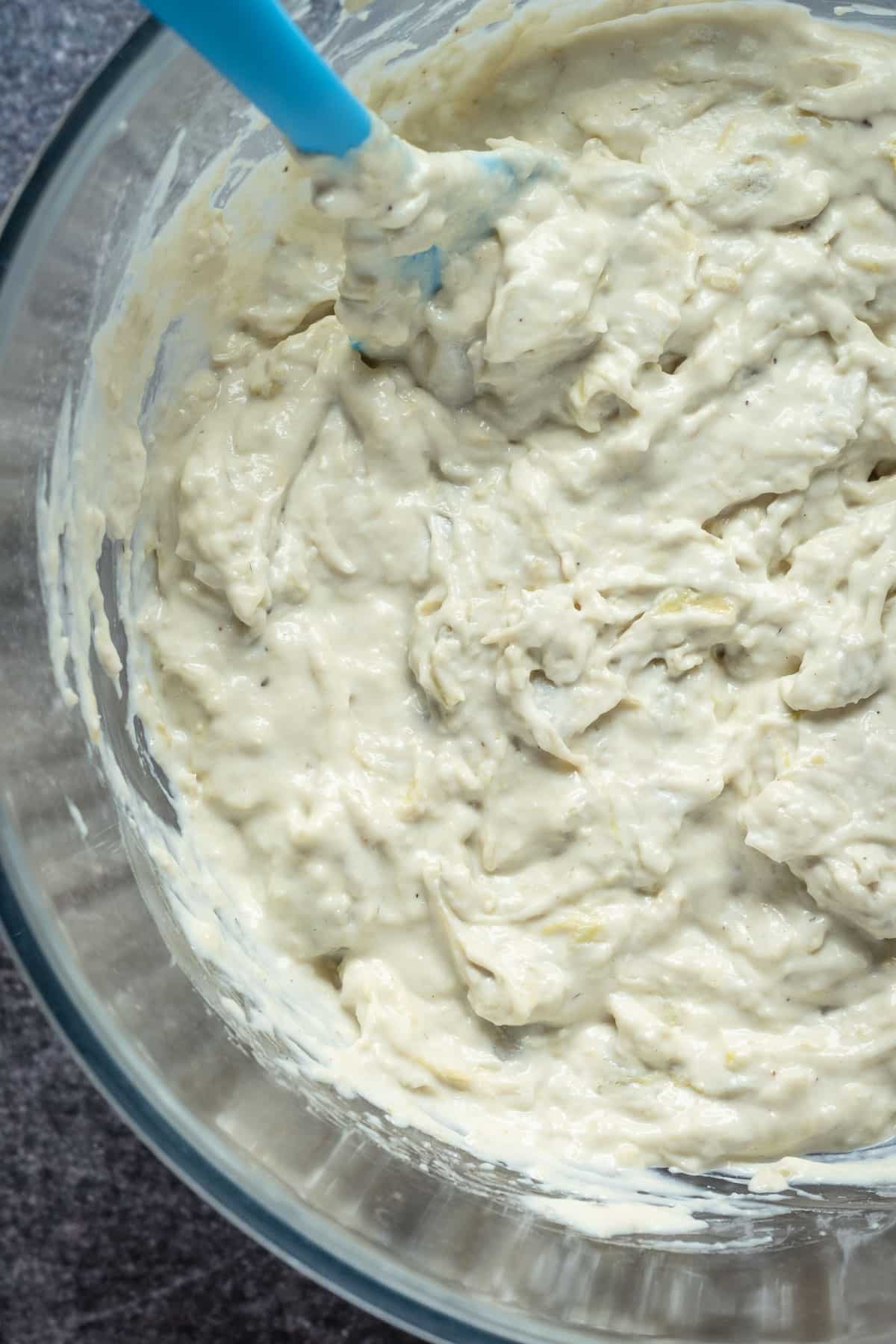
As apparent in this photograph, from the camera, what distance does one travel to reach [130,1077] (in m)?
1.46

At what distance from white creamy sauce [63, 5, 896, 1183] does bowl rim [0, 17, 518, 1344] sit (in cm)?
30

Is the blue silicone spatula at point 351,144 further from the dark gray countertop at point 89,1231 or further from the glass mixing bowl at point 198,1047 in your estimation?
the dark gray countertop at point 89,1231

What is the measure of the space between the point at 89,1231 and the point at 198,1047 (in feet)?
2.14

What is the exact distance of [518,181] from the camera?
5.28ft

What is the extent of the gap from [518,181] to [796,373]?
468 millimetres

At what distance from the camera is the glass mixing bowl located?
4.74 feet

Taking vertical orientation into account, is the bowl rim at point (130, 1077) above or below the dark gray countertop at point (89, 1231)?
above

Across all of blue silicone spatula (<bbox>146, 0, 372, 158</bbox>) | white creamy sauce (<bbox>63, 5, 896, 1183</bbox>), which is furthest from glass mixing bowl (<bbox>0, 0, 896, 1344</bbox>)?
blue silicone spatula (<bbox>146, 0, 372, 158</bbox>)

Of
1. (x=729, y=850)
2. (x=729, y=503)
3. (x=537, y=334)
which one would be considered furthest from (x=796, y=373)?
(x=729, y=850)

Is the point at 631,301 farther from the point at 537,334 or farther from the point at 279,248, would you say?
the point at 279,248

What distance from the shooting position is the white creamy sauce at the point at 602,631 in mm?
1680

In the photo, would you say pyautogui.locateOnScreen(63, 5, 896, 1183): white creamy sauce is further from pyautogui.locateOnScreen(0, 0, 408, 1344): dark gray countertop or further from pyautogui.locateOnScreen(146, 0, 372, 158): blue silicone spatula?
pyautogui.locateOnScreen(0, 0, 408, 1344): dark gray countertop

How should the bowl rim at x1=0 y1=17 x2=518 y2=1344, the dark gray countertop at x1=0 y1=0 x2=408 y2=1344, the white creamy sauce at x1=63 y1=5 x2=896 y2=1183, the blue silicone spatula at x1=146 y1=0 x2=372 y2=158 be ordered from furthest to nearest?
the dark gray countertop at x1=0 y1=0 x2=408 y2=1344 < the white creamy sauce at x1=63 y1=5 x2=896 y2=1183 < the bowl rim at x1=0 y1=17 x2=518 y2=1344 < the blue silicone spatula at x1=146 y1=0 x2=372 y2=158

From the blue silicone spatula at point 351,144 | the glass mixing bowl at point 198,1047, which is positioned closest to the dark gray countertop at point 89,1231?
the glass mixing bowl at point 198,1047
